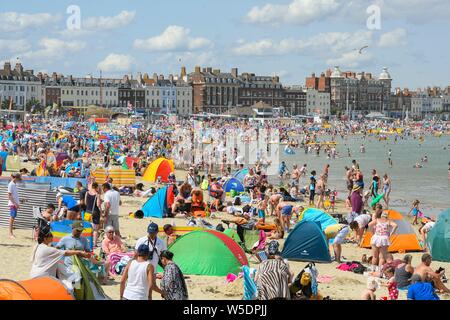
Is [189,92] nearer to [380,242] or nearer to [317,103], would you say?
[317,103]

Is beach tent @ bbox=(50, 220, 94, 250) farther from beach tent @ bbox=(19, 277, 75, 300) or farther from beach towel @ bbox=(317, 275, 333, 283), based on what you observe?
beach tent @ bbox=(19, 277, 75, 300)

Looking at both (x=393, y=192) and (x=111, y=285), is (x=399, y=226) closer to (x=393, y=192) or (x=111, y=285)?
(x=111, y=285)

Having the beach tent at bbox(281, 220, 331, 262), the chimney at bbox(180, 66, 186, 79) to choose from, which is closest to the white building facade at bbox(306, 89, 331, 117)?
the chimney at bbox(180, 66, 186, 79)

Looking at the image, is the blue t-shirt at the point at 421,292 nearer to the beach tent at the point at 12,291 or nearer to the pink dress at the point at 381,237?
the pink dress at the point at 381,237

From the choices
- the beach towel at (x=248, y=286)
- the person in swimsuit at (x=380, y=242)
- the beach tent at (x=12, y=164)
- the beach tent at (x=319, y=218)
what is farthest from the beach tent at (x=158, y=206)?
the beach tent at (x=12, y=164)

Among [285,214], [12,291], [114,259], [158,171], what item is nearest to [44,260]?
[12,291]

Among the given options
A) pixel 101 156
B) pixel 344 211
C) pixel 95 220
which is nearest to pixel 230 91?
pixel 101 156

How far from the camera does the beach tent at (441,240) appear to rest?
13.2 m

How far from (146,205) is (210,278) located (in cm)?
623

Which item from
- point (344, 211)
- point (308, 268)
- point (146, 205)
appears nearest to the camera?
point (308, 268)

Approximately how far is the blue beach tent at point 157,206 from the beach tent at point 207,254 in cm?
533

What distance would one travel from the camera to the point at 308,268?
9156mm

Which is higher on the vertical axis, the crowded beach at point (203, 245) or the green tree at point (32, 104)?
the green tree at point (32, 104)

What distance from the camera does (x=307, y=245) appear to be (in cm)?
1241
